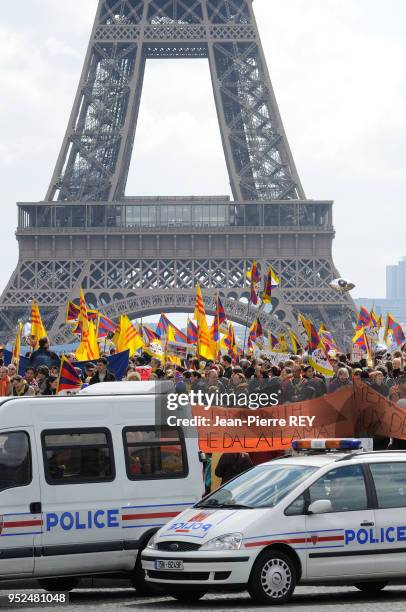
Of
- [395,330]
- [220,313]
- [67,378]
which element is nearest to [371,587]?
[67,378]

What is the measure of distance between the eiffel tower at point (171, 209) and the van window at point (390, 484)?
59321mm

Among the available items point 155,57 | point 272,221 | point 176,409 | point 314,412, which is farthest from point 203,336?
point 155,57

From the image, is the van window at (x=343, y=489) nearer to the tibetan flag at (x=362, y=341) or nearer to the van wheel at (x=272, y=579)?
the van wheel at (x=272, y=579)

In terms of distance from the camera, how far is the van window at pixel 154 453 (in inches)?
589

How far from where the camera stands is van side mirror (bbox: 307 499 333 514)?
1392 cm

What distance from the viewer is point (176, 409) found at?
15.3 m

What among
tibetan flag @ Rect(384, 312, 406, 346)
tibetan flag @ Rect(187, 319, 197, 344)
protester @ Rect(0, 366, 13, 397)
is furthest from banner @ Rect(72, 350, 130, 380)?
tibetan flag @ Rect(187, 319, 197, 344)

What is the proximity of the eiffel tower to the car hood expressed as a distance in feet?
196

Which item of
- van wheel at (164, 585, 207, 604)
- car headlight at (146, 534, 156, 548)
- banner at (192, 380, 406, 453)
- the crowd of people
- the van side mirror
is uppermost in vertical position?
the crowd of people

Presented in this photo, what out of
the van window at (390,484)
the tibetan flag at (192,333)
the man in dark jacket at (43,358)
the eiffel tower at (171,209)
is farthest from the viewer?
the eiffel tower at (171,209)

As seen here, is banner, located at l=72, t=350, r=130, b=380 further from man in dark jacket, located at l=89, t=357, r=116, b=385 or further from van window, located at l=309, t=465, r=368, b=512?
van window, located at l=309, t=465, r=368, b=512

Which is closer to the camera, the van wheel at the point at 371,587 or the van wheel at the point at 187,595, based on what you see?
the van wheel at the point at 187,595

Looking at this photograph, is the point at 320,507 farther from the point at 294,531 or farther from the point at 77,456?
the point at 77,456

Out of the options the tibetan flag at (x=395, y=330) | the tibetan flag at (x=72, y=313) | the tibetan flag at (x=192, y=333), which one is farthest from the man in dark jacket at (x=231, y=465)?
the tibetan flag at (x=192, y=333)
